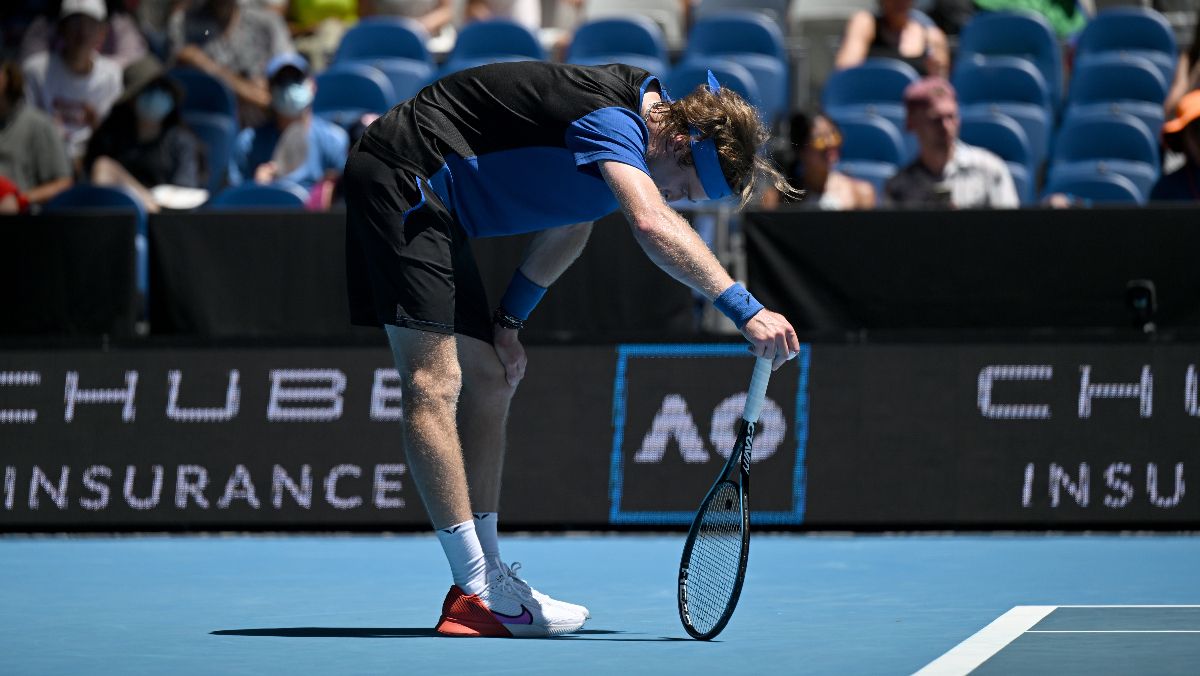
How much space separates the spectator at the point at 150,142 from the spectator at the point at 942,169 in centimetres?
456

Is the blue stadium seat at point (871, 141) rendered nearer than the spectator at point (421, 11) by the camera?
Yes

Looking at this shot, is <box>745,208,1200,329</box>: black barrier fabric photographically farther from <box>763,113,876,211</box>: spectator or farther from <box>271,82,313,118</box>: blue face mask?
<box>271,82,313,118</box>: blue face mask

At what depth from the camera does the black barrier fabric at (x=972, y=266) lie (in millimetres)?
8156

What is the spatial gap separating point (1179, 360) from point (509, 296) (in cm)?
373

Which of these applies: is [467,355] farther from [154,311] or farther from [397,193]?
[154,311]

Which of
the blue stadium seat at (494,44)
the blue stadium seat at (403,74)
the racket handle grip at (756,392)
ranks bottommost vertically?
the racket handle grip at (756,392)

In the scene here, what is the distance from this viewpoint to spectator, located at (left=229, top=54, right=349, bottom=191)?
11.6 m

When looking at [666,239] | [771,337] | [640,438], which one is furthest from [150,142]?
[771,337]

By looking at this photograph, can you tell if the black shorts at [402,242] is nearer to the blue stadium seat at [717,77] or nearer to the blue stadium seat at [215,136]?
the blue stadium seat at [717,77]

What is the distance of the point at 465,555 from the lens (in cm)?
518

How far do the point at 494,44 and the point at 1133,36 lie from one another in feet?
14.5

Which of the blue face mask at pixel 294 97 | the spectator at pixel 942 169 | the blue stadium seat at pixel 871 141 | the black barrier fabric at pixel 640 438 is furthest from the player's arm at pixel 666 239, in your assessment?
the blue face mask at pixel 294 97

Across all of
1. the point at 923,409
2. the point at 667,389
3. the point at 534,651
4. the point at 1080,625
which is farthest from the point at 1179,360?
the point at 534,651

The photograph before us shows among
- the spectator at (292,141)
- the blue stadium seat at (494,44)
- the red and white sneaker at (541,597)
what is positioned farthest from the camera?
the blue stadium seat at (494,44)
